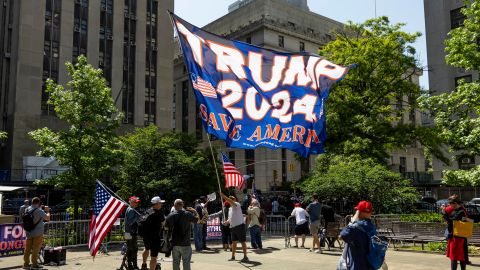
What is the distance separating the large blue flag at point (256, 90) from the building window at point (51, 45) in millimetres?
40412

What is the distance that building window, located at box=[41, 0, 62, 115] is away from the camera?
49.0 meters

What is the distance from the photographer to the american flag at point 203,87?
11.7m

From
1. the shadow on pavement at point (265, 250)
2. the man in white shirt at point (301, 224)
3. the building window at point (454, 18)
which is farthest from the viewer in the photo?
the building window at point (454, 18)

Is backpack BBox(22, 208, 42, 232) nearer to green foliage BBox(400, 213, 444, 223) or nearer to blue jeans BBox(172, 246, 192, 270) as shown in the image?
blue jeans BBox(172, 246, 192, 270)

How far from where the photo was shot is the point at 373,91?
33.6 metres

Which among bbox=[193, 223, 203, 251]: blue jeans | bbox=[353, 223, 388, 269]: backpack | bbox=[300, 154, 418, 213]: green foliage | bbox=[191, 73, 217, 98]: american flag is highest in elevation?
bbox=[191, 73, 217, 98]: american flag

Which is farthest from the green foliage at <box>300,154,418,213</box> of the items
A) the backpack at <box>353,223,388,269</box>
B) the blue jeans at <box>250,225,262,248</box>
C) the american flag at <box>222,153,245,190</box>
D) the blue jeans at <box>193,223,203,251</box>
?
the backpack at <box>353,223,388,269</box>

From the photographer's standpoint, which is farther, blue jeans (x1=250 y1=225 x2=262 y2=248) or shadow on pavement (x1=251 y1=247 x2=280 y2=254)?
blue jeans (x1=250 y1=225 x2=262 y2=248)

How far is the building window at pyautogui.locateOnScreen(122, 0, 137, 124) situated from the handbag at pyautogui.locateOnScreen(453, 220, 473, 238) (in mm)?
48118

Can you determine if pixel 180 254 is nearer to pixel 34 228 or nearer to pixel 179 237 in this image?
pixel 179 237

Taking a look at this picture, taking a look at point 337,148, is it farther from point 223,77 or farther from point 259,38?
point 259,38

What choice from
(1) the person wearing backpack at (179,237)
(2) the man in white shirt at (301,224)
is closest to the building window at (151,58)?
(2) the man in white shirt at (301,224)

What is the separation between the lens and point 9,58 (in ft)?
164

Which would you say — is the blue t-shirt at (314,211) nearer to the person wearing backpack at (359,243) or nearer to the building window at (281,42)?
the person wearing backpack at (359,243)
